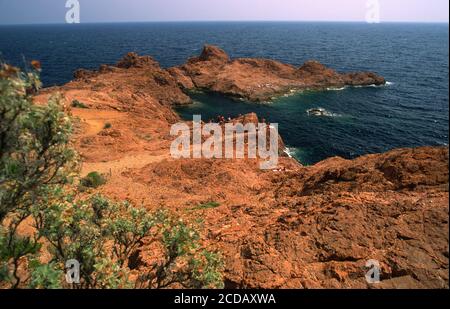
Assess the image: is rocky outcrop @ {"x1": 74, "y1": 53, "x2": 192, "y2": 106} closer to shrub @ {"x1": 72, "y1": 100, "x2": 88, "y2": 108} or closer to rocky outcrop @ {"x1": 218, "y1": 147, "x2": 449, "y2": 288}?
shrub @ {"x1": 72, "y1": 100, "x2": 88, "y2": 108}

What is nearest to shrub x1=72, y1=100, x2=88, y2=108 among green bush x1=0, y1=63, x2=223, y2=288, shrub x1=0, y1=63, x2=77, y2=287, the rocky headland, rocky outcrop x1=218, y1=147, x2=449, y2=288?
the rocky headland

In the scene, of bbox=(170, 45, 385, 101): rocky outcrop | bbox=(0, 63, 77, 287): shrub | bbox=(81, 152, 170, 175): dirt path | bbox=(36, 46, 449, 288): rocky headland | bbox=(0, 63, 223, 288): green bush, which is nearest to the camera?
bbox=(0, 63, 77, 287): shrub

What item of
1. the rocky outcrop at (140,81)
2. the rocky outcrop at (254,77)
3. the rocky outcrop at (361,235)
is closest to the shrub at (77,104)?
the rocky outcrop at (140,81)

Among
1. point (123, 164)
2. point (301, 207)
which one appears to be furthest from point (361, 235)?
point (123, 164)

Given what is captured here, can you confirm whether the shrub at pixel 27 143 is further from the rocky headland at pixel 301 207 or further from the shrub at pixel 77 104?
the shrub at pixel 77 104

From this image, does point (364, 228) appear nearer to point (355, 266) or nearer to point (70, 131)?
point (355, 266)

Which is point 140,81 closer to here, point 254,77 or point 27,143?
point 254,77

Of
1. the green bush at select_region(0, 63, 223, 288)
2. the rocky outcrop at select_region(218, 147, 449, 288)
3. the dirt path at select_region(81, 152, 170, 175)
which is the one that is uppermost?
A: the green bush at select_region(0, 63, 223, 288)
